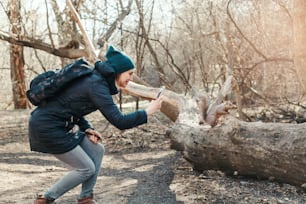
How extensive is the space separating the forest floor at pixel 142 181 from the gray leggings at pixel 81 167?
86cm

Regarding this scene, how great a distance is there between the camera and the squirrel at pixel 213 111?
535cm

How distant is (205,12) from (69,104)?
8060 mm

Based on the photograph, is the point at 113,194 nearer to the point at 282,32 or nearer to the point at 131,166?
the point at 131,166

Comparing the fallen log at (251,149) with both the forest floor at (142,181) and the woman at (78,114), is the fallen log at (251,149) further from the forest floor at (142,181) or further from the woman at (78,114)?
the woman at (78,114)

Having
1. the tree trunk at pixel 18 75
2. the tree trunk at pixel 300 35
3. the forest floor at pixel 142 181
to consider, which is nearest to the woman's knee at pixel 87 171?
the forest floor at pixel 142 181

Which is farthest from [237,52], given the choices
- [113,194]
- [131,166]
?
[113,194]

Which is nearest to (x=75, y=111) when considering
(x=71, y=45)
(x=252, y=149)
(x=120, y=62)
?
(x=120, y=62)

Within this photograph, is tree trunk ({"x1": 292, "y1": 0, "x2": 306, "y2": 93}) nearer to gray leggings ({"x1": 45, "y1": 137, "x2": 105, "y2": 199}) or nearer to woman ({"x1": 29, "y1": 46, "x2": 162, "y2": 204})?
woman ({"x1": 29, "y1": 46, "x2": 162, "y2": 204})

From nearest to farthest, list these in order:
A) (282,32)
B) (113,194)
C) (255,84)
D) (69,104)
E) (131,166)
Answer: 1. (69,104)
2. (113,194)
3. (131,166)
4. (282,32)
5. (255,84)

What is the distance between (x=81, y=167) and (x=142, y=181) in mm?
1990

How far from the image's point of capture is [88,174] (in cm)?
320

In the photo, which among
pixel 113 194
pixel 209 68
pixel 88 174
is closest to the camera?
pixel 88 174

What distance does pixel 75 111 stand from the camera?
3.04m

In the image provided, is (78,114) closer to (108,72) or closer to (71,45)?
(108,72)
